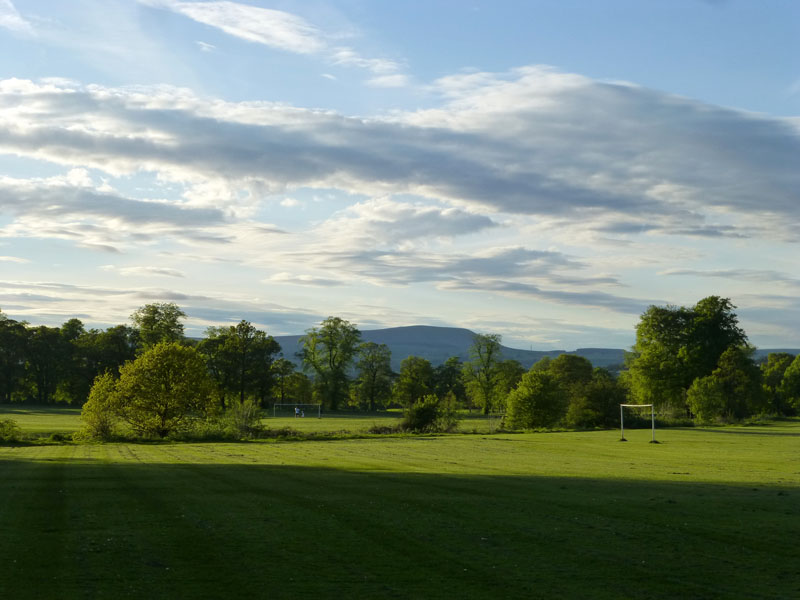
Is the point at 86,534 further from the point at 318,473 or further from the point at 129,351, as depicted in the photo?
the point at 129,351

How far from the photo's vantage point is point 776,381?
125 metres

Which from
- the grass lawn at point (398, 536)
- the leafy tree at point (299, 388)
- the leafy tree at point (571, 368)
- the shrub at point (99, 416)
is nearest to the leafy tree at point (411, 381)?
the leafy tree at point (299, 388)

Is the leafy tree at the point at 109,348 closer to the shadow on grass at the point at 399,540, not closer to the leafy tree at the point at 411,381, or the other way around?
the leafy tree at the point at 411,381

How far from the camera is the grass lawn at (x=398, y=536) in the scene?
9.76 meters

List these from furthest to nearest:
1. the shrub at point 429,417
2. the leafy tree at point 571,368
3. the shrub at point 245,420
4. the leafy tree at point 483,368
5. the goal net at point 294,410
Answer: the leafy tree at point 483,368, the goal net at point 294,410, the leafy tree at point 571,368, the shrub at point 429,417, the shrub at point 245,420

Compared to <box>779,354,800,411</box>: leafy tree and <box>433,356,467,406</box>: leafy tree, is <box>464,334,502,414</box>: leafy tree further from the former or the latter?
<box>779,354,800,411</box>: leafy tree

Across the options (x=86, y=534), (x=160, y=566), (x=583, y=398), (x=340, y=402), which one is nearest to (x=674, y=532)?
(x=160, y=566)

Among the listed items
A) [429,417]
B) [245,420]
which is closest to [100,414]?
[245,420]

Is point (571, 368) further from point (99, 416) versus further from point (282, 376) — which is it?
point (99, 416)

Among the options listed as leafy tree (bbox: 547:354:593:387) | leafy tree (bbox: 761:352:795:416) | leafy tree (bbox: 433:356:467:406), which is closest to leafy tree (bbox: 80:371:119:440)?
leafy tree (bbox: 547:354:593:387)

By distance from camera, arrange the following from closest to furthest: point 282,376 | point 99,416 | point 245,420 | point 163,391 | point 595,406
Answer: point 99,416
point 163,391
point 245,420
point 595,406
point 282,376

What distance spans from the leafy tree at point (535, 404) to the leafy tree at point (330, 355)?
1770 inches

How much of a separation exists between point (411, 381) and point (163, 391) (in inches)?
2577

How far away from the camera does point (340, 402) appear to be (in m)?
120
